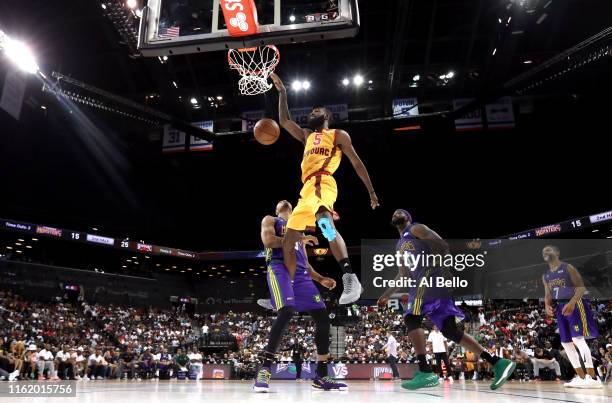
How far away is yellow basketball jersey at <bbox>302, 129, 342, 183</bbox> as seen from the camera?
4160mm

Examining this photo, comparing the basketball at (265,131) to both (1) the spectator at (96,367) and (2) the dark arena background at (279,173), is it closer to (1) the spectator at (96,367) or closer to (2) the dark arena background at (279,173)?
(2) the dark arena background at (279,173)

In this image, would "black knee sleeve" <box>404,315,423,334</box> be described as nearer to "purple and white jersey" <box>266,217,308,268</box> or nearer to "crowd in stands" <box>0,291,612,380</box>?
"purple and white jersey" <box>266,217,308,268</box>

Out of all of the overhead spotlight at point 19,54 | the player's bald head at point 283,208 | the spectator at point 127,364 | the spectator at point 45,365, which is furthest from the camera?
the spectator at point 127,364

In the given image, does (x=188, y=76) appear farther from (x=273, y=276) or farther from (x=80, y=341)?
(x=273, y=276)

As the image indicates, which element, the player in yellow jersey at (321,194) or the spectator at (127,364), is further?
the spectator at (127,364)

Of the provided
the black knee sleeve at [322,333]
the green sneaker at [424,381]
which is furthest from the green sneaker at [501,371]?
the black knee sleeve at [322,333]

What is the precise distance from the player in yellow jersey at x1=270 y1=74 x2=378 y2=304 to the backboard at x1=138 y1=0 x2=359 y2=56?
1.89 meters

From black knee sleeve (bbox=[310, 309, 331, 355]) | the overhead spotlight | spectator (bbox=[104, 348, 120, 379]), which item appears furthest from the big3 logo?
spectator (bbox=[104, 348, 120, 379])

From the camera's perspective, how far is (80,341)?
61.2ft

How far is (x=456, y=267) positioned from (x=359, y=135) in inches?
330

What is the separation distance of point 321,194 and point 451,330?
5.35 ft

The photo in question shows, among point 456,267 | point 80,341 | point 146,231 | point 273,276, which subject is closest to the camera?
point 273,276

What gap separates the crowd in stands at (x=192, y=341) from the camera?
1305 cm

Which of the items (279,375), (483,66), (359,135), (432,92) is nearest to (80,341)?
(279,375)
